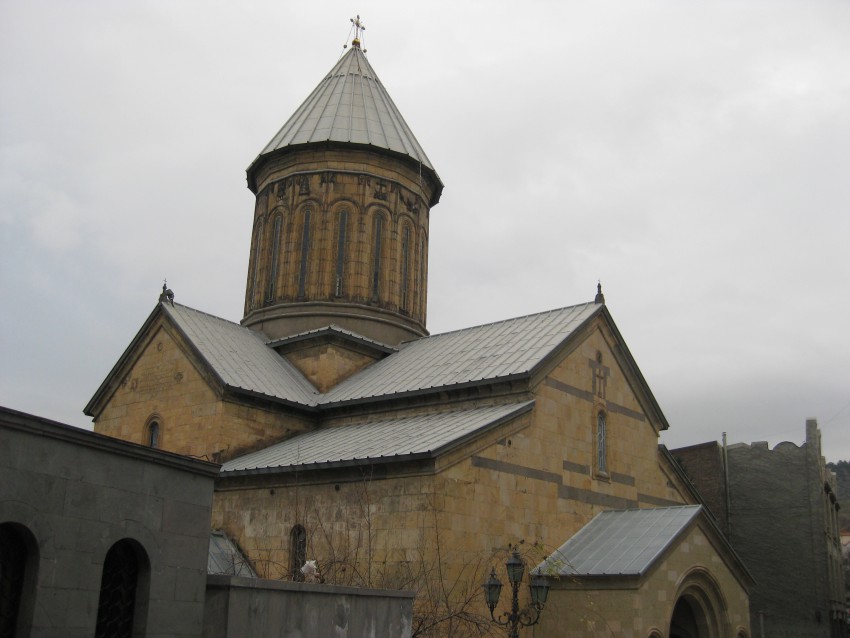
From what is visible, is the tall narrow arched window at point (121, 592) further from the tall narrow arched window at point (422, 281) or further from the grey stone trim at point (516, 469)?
the tall narrow arched window at point (422, 281)

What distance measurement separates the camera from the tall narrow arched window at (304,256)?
21.2 metres

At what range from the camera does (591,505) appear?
15.8 metres

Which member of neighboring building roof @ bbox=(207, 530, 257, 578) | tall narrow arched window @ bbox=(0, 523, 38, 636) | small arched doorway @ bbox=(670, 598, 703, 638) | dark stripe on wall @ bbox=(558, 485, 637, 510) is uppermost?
dark stripe on wall @ bbox=(558, 485, 637, 510)

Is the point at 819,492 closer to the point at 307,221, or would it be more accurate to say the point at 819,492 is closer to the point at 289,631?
the point at 307,221

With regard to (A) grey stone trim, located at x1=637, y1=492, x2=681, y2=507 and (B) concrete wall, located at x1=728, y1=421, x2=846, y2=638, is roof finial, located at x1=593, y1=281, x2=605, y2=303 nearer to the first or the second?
(A) grey stone trim, located at x1=637, y1=492, x2=681, y2=507

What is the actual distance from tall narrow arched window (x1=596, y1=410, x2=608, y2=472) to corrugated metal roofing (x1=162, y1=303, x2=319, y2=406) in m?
5.90

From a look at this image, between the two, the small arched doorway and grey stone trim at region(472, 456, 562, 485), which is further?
the small arched doorway

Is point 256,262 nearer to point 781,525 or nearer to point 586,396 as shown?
point 586,396

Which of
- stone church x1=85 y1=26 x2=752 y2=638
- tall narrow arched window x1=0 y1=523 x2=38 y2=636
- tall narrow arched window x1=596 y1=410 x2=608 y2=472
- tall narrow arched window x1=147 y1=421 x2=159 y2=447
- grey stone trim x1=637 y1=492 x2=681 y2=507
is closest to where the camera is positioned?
tall narrow arched window x1=0 y1=523 x2=38 y2=636

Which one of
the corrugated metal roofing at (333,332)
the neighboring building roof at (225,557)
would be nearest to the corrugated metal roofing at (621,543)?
the neighboring building roof at (225,557)

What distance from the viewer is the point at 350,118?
74.6 feet

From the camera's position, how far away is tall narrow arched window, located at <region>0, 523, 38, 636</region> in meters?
6.04

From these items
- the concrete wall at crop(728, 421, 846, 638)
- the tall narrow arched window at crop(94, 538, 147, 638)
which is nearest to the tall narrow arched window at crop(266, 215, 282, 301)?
the concrete wall at crop(728, 421, 846, 638)

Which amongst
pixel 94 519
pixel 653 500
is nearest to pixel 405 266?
pixel 653 500
